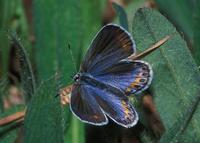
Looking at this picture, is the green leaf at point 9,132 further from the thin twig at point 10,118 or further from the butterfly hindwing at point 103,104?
the butterfly hindwing at point 103,104

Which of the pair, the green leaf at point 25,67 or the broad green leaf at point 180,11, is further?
the broad green leaf at point 180,11

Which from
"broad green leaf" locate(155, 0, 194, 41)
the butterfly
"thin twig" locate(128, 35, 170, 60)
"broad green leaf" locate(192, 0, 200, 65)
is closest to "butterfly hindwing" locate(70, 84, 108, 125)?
the butterfly

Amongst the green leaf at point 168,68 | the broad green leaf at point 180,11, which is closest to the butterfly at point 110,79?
the green leaf at point 168,68

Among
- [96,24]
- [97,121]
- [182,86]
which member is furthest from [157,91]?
[96,24]

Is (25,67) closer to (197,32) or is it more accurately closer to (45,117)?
(45,117)

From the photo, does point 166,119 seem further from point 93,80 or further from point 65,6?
point 65,6

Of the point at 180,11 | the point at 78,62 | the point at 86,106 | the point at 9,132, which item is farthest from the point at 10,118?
the point at 180,11

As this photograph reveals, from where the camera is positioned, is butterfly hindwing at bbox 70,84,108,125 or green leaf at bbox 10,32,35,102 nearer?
butterfly hindwing at bbox 70,84,108,125

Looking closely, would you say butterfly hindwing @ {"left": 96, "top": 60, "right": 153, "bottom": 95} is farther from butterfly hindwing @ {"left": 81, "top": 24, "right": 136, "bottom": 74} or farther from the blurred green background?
the blurred green background
